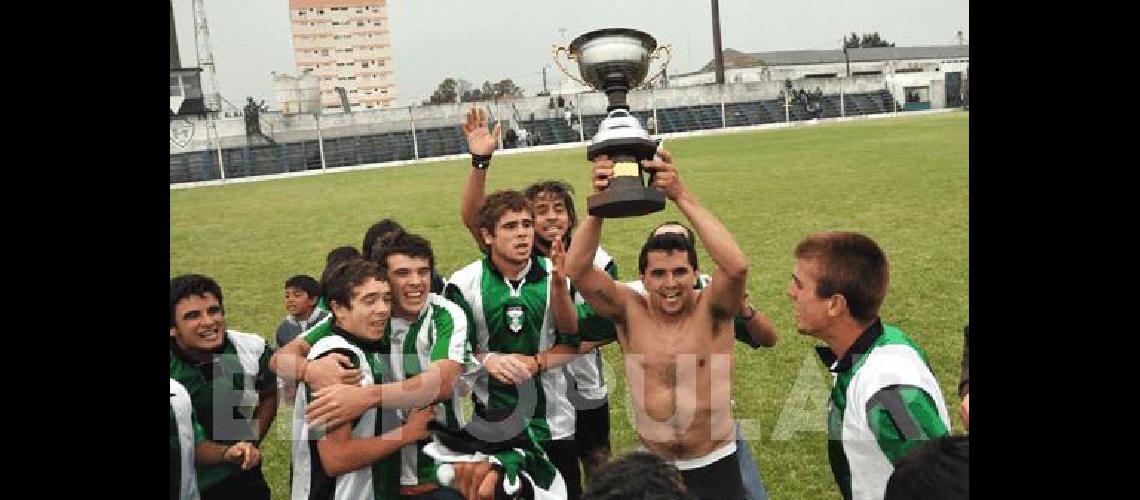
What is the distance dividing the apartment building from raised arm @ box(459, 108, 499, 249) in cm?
8141

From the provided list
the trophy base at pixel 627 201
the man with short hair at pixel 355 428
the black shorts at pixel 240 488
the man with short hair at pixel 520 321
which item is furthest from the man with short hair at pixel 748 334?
the black shorts at pixel 240 488

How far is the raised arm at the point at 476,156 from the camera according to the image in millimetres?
4044

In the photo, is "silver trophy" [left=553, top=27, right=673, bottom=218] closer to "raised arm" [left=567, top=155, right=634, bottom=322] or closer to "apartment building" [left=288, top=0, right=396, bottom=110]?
"raised arm" [left=567, top=155, right=634, bottom=322]

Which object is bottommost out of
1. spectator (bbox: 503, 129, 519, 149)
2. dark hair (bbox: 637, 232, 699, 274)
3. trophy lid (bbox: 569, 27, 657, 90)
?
dark hair (bbox: 637, 232, 699, 274)

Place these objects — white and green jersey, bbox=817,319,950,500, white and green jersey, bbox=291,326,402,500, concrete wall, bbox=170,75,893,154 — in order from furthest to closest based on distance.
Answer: concrete wall, bbox=170,75,893,154
white and green jersey, bbox=291,326,402,500
white and green jersey, bbox=817,319,950,500

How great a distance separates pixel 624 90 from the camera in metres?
3.10

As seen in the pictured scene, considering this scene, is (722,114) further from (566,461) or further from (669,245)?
(669,245)

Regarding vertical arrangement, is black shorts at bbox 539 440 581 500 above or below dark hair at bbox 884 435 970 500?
below

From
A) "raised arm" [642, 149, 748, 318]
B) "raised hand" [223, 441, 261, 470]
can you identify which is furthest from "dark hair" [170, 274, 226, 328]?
"raised arm" [642, 149, 748, 318]

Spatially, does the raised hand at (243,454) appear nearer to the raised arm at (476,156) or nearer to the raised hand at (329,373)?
the raised hand at (329,373)

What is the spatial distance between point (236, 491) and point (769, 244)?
9090 mm

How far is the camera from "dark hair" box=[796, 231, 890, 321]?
2875 millimetres

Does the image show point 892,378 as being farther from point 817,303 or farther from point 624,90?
point 624,90
